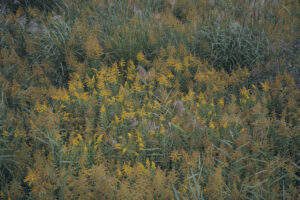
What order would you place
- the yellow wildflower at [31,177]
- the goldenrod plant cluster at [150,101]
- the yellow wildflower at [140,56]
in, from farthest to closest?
the yellow wildflower at [140,56]
the goldenrod plant cluster at [150,101]
the yellow wildflower at [31,177]

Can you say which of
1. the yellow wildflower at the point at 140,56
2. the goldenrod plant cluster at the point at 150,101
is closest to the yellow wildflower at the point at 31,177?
Result: the goldenrod plant cluster at the point at 150,101

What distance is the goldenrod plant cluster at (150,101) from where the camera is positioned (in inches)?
93.4

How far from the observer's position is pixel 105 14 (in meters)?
4.63

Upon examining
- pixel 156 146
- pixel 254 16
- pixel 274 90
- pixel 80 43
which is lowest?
pixel 156 146

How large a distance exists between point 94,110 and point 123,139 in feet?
2.02

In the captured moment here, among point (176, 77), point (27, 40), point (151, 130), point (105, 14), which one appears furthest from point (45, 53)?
point (151, 130)

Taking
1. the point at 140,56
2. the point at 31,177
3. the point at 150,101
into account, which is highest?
the point at 140,56

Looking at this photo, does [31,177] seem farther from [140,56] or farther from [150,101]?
[140,56]

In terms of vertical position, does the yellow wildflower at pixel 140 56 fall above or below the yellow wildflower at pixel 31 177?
above

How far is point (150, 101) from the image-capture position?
325 cm

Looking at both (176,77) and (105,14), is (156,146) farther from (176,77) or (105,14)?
(105,14)

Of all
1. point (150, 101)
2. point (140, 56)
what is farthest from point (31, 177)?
point (140, 56)

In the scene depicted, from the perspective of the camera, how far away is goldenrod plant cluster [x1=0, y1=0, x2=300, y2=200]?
93.4 inches

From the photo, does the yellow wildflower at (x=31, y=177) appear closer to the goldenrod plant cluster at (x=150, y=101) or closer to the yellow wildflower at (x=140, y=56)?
the goldenrod plant cluster at (x=150, y=101)
